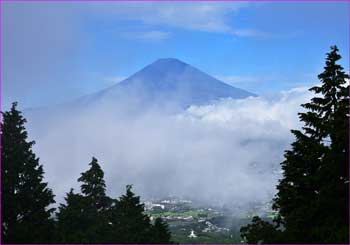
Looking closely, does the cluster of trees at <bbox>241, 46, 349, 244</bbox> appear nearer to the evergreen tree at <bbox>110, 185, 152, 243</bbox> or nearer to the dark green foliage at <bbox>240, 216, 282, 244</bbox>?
the dark green foliage at <bbox>240, 216, 282, 244</bbox>

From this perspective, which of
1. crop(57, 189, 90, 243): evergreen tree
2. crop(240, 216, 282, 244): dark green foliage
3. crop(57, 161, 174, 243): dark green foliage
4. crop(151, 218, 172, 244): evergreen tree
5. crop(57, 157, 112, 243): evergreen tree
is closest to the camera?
crop(240, 216, 282, 244): dark green foliage

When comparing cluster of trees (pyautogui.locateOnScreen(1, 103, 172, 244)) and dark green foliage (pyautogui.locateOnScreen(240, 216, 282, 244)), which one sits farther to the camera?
cluster of trees (pyautogui.locateOnScreen(1, 103, 172, 244))

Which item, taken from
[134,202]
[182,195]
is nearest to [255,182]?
[182,195]

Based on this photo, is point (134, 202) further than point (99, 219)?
Yes

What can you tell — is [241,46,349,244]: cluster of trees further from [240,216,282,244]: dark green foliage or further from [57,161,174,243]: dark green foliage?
[57,161,174,243]: dark green foliage

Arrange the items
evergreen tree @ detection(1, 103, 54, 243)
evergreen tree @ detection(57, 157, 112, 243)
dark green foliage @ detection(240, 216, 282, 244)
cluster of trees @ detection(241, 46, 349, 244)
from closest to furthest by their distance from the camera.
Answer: cluster of trees @ detection(241, 46, 349, 244)
dark green foliage @ detection(240, 216, 282, 244)
evergreen tree @ detection(1, 103, 54, 243)
evergreen tree @ detection(57, 157, 112, 243)

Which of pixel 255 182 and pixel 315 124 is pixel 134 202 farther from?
pixel 255 182

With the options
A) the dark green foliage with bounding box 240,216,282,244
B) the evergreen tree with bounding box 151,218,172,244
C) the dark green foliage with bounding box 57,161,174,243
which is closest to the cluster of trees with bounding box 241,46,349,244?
the dark green foliage with bounding box 240,216,282,244

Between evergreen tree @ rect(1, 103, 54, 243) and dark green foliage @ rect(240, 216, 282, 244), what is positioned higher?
evergreen tree @ rect(1, 103, 54, 243)
